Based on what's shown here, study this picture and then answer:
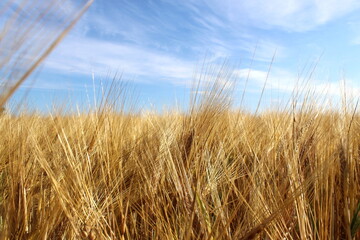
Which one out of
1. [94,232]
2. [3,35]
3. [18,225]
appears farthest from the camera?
[18,225]

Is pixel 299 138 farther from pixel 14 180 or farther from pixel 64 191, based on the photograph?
pixel 14 180

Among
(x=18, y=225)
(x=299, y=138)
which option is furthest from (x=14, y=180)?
(x=299, y=138)

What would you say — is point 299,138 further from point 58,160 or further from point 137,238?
point 58,160

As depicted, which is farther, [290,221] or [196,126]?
[196,126]

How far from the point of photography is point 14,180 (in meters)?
1.17

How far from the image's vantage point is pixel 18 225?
3.52 ft

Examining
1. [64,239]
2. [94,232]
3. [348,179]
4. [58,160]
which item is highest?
[348,179]

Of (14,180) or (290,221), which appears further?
(14,180)

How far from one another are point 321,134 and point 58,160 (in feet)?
4.14

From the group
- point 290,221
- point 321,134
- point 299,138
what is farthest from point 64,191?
point 321,134

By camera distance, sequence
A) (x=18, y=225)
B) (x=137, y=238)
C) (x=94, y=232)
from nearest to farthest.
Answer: (x=94, y=232) → (x=18, y=225) → (x=137, y=238)

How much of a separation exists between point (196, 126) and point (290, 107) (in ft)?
1.65

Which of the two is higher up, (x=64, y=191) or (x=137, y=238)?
(x=64, y=191)

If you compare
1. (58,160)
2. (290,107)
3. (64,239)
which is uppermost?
(290,107)
